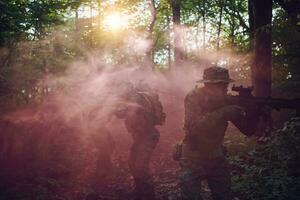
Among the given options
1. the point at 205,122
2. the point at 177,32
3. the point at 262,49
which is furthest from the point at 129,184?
the point at 177,32

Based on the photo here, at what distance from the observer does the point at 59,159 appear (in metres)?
10.1

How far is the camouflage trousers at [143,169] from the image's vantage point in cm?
758

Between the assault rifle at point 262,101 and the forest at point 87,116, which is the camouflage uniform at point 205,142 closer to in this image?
the assault rifle at point 262,101

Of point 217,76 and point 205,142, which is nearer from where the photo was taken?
point 217,76

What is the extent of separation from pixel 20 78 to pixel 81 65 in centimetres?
638

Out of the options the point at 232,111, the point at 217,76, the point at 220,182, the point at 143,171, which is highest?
the point at 217,76

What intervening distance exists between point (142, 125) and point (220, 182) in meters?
2.76

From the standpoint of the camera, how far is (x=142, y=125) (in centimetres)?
758

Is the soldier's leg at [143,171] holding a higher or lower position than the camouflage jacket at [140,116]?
Answer: lower

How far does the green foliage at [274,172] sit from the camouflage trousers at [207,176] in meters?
1.82

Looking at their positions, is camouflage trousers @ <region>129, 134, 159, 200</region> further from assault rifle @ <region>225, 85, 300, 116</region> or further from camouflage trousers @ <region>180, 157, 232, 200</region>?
assault rifle @ <region>225, 85, 300, 116</region>

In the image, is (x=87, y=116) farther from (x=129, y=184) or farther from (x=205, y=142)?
(x=205, y=142)

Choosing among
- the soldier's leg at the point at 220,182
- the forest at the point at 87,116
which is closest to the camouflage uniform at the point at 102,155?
the forest at the point at 87,116

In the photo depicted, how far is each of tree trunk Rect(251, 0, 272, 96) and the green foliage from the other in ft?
6.81
